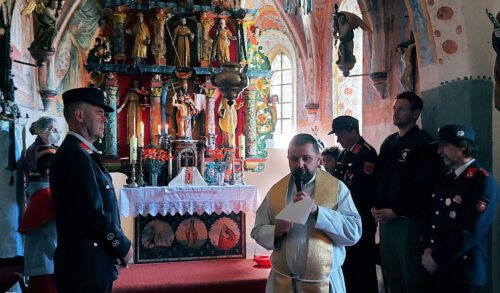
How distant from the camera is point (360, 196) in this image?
4.75 meters

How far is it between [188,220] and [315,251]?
17.0 ft

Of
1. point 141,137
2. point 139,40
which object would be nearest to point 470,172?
point 141,137

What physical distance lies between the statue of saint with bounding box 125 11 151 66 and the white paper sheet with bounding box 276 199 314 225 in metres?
6.49

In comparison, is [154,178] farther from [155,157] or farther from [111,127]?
[111,127]

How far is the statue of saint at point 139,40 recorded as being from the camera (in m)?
8.55

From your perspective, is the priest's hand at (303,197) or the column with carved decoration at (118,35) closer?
the priest's hand at (303,197)

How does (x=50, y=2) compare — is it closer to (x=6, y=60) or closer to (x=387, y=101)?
(x=6, y=60)

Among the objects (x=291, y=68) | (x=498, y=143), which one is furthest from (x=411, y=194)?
(x=291, y=68)

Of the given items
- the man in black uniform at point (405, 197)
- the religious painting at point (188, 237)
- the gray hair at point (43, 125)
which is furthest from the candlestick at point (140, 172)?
the man in black uniform at point (405, 197)

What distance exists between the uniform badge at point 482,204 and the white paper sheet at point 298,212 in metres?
1.44

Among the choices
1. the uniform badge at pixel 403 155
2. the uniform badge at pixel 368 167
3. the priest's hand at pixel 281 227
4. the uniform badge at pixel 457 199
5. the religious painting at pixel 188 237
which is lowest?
the religious painting at pixel 188 237

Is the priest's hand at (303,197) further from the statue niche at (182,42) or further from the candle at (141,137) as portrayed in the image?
the statue niche at (182,42)

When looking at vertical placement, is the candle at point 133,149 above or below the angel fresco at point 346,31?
below

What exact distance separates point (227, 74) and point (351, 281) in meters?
2.64
